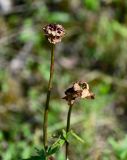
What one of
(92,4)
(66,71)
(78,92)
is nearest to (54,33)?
(78,92)

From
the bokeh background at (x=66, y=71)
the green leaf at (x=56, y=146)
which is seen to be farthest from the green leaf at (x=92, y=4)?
the green leaf at (x=56, y=146)

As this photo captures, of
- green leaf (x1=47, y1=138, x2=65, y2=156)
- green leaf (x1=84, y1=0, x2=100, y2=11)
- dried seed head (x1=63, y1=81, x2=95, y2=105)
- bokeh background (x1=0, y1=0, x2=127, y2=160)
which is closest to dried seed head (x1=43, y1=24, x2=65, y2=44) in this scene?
dried seed head (x1=63, y1=81, x2=95, y2=105)

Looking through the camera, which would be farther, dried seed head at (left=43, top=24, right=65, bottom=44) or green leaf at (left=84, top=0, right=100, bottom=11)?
green leaf at (left=84, top=0, right=100, bottom=11)

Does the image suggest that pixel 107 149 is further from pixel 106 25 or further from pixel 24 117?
pixel 106 25

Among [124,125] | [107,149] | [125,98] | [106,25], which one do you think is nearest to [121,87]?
[125,98]

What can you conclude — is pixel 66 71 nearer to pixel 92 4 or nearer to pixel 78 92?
pixel 92 4

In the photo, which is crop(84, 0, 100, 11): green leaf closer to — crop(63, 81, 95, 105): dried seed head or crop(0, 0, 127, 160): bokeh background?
crop(0, 0, 127, 160): bokeh background
